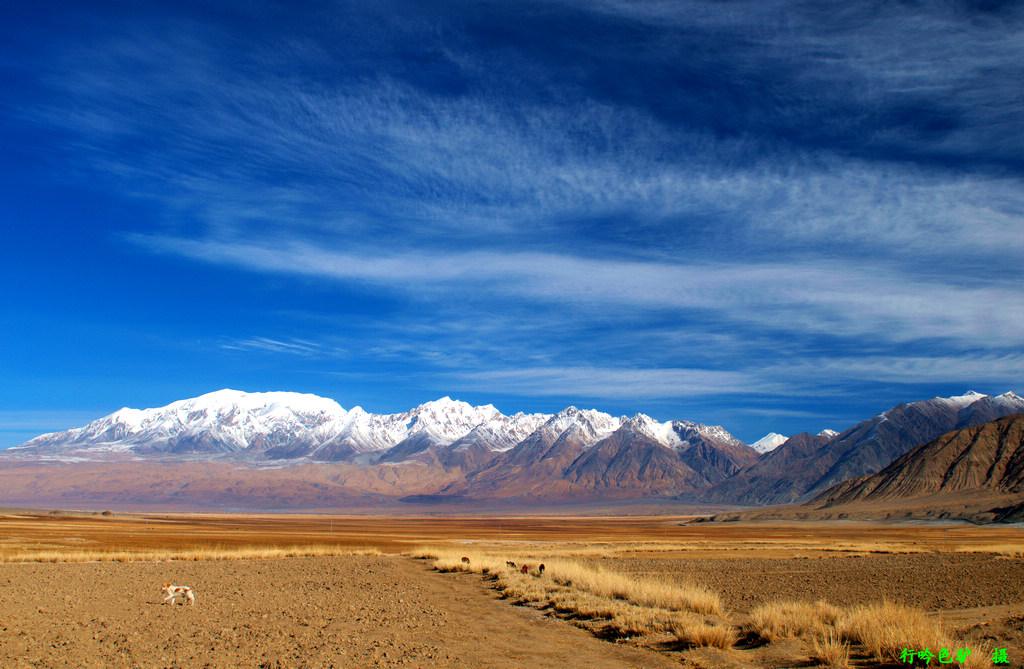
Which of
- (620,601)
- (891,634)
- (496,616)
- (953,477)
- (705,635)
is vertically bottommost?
(496,616)

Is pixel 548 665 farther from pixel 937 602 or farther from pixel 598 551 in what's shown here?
pixel 598 551

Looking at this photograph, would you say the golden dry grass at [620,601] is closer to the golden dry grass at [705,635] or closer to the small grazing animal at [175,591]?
the golden dry grass at [705,635]

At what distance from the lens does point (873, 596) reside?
23.2 meters

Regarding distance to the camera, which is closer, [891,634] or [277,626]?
[891,634]

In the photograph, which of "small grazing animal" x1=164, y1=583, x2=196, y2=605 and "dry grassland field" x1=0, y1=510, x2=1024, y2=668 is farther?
"small grazing animal" x1=164, y1=583, x2=196, y2=605

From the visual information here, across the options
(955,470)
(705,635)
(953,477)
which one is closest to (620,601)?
(705,635)

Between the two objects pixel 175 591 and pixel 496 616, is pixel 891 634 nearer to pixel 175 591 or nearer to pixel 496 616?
pixel 496 616

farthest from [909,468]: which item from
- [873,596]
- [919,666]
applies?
[919,666]

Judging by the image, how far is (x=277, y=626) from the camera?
1591cm

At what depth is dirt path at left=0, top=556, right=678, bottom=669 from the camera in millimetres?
12562

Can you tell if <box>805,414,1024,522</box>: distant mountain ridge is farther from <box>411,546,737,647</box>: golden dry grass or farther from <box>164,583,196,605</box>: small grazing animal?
<box>164,583,196,605</box>: small grazing animal

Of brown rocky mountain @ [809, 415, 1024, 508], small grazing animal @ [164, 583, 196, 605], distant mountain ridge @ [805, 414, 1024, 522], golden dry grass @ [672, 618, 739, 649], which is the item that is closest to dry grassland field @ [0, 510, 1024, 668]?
golden dry grass @ [672, 618, 739, 649]

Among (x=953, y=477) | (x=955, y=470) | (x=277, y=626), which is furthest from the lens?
(x=955, y=470)

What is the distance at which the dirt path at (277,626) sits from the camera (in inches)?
495
